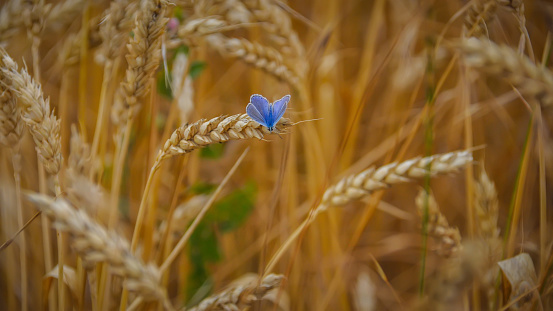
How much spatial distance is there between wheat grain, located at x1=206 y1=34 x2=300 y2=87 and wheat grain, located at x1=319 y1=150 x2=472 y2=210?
344 millimetres

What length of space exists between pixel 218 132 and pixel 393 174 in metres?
0.32

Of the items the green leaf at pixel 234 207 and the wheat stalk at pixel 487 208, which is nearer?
the wheat stalk at pixel 487 208

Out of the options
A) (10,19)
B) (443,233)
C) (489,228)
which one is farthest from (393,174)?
(10,19)

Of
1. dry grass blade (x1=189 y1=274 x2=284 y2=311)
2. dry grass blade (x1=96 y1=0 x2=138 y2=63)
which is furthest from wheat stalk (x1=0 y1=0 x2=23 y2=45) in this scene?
dry grass blade (x1=189 y1=274 x2=284 y2=311)

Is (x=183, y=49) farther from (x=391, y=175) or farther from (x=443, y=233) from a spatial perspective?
(x=443, y=233)

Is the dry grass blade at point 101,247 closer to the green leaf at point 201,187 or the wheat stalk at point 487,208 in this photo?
the green leaf at point 201,187

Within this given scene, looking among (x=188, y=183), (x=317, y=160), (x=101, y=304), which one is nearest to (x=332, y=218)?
(x=317, y=160)

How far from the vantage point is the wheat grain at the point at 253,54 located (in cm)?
83


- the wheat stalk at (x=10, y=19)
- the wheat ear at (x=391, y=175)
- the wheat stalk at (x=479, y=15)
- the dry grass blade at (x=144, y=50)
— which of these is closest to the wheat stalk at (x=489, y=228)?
the wheat ear at (x=391, y=175)

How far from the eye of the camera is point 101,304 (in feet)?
2.23

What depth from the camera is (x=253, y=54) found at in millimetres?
840

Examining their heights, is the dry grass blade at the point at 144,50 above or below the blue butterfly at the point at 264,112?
above

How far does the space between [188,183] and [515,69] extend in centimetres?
76

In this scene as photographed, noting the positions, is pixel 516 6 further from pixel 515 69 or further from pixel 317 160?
pixel 317 160
